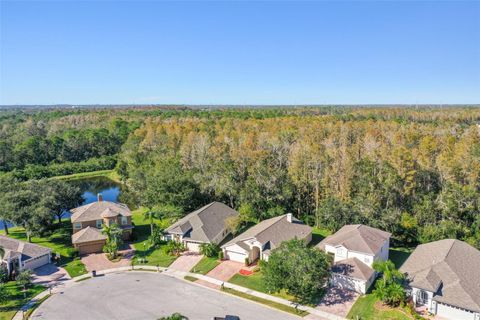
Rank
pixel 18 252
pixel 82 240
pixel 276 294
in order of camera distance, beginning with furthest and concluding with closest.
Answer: pixel 82 240 < pixel 18 252 < pixel 276 294

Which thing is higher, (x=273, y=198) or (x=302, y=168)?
(x=302, y=168)

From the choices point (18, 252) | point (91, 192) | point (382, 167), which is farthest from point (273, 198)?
point (91, 192)

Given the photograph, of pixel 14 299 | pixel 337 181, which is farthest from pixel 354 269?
pixel 14 299

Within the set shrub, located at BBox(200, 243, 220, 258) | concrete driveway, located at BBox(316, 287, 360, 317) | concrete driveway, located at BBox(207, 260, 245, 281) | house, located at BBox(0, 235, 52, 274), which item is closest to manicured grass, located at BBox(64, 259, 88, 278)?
house, located at BBox(0, 235, 52, 274)

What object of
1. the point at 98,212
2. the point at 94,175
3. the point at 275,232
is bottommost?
the point at 94,175

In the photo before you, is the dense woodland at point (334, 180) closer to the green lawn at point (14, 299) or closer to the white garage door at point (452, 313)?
the white garage door at point (452, 313)

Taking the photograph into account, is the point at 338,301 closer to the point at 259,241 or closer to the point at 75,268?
the point at 259,241

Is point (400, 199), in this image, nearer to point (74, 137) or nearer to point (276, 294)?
point (276, 294)

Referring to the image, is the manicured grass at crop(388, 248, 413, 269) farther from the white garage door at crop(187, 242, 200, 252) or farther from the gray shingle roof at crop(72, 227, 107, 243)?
the gray shingle roof at crop(72, 227, 107, 243)
